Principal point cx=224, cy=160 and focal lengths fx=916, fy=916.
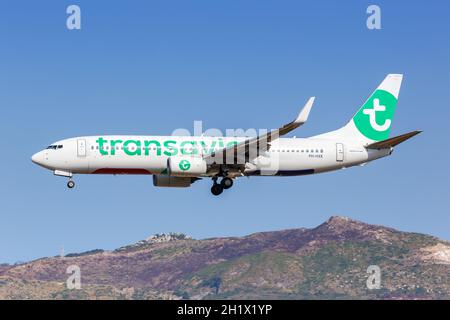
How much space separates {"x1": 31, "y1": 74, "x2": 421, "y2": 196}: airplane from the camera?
239 feet

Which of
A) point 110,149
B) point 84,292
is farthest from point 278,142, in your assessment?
point 84,292

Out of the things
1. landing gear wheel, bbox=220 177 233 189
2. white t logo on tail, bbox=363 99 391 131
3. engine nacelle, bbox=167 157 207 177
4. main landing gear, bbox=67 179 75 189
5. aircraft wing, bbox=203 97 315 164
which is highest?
white t logo on tail, bbox=363 99 391 131

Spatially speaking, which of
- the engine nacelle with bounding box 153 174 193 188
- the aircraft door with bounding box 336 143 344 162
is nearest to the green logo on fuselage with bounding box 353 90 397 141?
the aircraft door with bounding box 336 143 344 162

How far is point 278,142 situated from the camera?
3105 inches

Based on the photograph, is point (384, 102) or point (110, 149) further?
point (384, 102)

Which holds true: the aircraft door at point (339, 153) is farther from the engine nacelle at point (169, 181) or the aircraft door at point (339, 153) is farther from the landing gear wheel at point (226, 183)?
the engine nacelle at point (169, 181)

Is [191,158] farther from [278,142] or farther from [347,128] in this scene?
[347,128]

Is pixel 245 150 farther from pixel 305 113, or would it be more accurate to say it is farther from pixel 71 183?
pixel 71 183

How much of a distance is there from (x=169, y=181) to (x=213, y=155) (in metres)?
6.08

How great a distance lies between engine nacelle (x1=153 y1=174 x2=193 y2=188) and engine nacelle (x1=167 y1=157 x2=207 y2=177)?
4.33 meters

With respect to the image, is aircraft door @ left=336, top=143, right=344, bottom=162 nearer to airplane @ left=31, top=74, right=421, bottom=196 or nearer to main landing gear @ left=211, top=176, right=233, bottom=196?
airplane @ left=31, top=74, right=421, bottom=196

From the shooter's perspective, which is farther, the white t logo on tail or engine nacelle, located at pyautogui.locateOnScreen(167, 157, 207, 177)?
the white t logo on tail

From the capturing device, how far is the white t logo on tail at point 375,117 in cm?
8631
